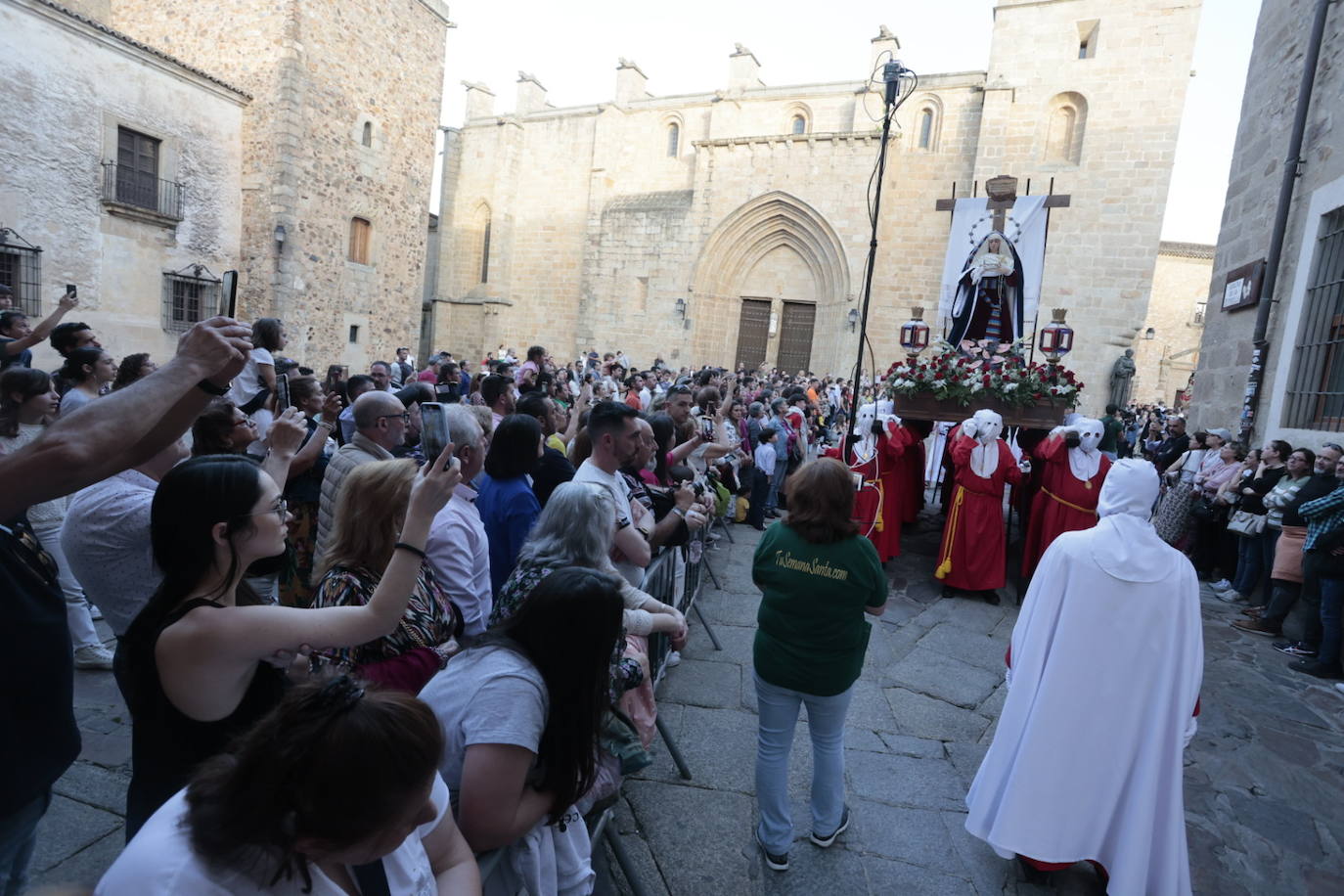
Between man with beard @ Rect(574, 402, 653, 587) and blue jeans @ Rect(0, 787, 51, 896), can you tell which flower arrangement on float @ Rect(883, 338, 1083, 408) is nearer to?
man with beard @ Rect(574, 402, 653, 587)

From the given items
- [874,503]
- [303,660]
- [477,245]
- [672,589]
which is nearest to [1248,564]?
[874,503]

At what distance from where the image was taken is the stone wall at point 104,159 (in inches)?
484

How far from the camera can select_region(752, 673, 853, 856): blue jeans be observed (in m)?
2.89

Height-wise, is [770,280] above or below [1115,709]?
above

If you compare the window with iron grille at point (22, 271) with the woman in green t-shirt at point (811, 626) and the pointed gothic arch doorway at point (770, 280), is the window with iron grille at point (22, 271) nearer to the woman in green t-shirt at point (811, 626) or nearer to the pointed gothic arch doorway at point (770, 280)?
the woman in green t-shirt at point (811, 626)

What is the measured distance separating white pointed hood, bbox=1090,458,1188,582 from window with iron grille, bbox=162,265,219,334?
17.4 meters

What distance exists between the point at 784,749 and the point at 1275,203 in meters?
8.50

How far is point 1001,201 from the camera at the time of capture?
870cm

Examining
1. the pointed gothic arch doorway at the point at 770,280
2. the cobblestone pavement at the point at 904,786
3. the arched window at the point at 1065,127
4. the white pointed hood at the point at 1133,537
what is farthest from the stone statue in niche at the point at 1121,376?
the white pointed hood at the point at 1133,537

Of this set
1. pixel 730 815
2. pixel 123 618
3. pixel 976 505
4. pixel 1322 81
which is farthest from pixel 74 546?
pixel 1322 81

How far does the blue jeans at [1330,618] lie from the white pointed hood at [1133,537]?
3786mm

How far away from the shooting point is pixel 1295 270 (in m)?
7.09

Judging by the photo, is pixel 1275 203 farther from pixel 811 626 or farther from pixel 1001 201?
pixel 811 626

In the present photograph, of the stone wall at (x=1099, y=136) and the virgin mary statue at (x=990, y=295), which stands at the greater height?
the stone wall at (x=1099, y=136)
